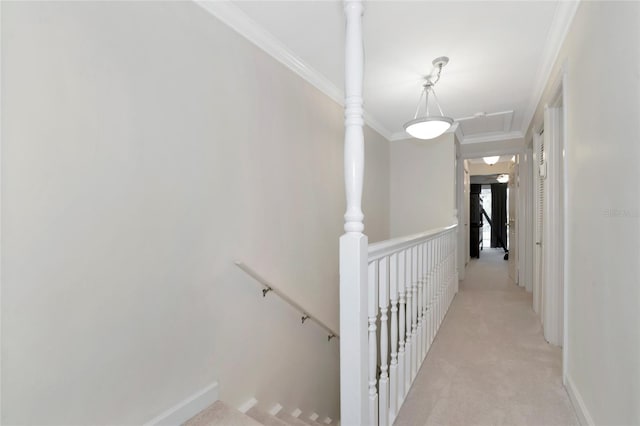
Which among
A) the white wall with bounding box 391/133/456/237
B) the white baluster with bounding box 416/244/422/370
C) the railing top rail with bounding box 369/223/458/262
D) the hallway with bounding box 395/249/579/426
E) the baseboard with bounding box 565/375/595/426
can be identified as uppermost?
the white wall with bounding box 391/133/456/237

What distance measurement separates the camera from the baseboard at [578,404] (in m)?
1.54

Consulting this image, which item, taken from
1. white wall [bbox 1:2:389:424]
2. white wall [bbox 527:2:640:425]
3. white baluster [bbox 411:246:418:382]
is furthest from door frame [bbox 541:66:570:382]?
white wall [bbox 1:2:389:424]

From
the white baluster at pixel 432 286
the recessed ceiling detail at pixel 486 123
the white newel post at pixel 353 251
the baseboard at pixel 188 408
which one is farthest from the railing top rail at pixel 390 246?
the recessed ceiling detail at pixel 486 123

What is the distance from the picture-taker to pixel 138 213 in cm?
147

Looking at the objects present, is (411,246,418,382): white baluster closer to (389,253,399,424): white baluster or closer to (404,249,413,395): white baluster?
(404,249,413,395): white baluster

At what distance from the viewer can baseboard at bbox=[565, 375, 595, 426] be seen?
1539 millimetres

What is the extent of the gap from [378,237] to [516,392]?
2731mm

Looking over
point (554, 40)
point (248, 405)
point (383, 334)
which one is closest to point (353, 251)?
point (383, 334)

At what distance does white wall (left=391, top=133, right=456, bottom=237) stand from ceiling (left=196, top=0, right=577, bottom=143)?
3.91 feet

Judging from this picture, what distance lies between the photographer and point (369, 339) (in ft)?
4.67

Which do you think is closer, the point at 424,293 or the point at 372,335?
the point at 372,335

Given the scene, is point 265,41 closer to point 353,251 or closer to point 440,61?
point 440,61

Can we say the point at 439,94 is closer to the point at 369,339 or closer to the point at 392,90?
the point at 392,90

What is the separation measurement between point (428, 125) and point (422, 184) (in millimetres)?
2043
